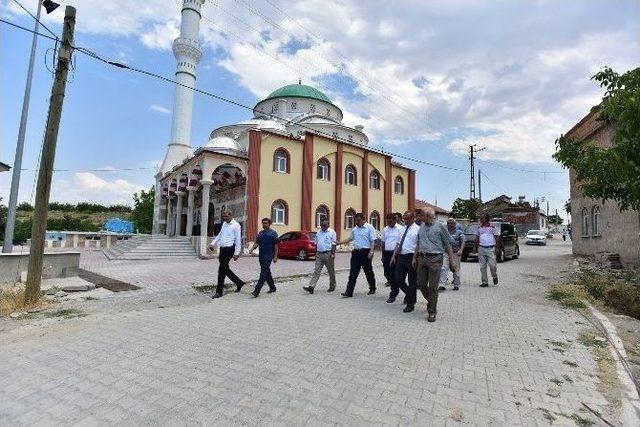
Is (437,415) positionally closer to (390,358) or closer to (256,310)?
(390,358)

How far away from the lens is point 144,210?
50125 mm

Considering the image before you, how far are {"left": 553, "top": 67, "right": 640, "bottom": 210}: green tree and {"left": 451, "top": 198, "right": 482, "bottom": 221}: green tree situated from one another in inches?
1223

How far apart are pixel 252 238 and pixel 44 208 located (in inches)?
610

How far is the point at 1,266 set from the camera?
8.77m

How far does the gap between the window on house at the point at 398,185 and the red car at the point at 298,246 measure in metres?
14.7

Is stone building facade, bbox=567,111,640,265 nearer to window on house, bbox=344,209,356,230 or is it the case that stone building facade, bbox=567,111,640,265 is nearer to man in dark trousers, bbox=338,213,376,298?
man in dark trousers, bbox=338,213,376,298

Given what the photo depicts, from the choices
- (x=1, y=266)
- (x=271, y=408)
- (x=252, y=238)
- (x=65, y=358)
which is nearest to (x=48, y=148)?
(x=1, y=266)

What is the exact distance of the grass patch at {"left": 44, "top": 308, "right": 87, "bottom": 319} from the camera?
6.35 metres

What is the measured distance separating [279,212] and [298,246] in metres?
5.23

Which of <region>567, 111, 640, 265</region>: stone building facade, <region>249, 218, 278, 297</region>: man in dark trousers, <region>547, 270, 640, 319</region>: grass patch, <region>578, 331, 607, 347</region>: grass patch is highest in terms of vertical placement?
<region>567, 111, 640, 265</region>: stone building facade

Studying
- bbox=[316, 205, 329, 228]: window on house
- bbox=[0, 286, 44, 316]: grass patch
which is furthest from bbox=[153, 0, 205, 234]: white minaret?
bbox=[0, 286, 44, 316]: grass patch

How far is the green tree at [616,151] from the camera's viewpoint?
18.8ft

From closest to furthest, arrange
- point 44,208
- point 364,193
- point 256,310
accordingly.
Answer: point 256,310 → point 44,208 → point 364,193

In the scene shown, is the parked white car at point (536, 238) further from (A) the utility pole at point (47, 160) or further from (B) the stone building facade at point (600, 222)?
(A) the utility pole at point (47, 160)
